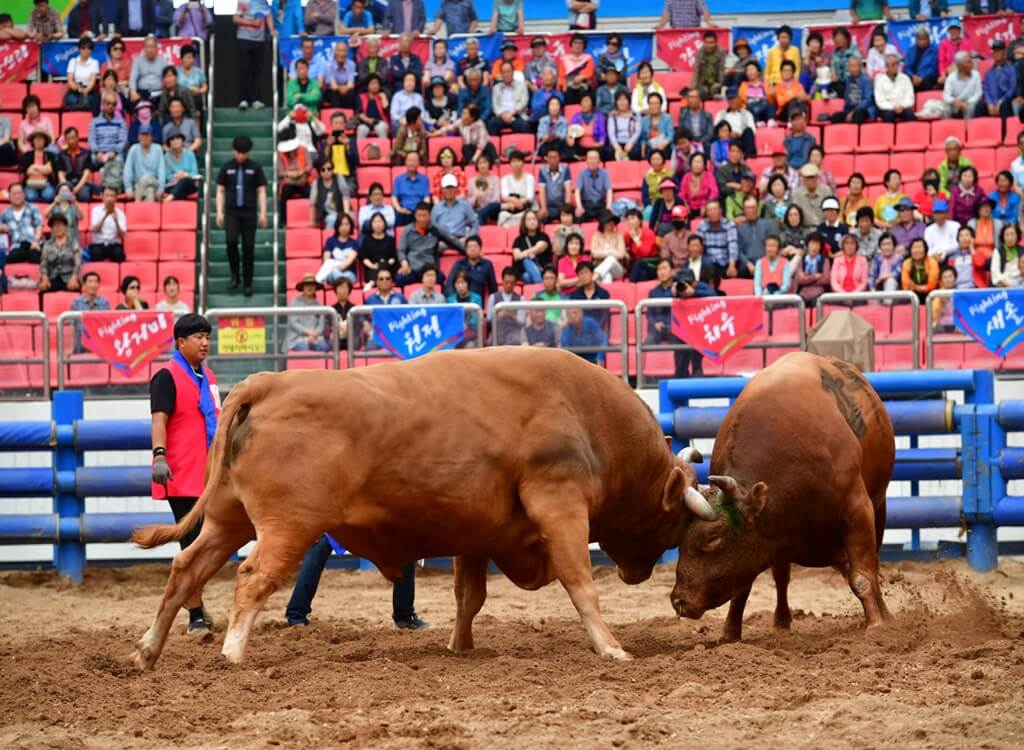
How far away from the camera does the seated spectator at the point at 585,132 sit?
20.0 meters

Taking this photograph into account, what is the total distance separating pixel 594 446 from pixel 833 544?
167 centimetres

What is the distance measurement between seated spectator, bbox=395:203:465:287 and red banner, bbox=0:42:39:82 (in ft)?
26.3

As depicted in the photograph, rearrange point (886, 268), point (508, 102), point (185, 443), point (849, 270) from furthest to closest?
point (508, 102)
point (886, 268)
point (849, 270)
point (185, 443)

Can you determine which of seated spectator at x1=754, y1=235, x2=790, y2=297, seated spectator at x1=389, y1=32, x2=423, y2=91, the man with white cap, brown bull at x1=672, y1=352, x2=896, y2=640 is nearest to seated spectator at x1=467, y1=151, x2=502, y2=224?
seated spectator at x1=389, y1=32, x2=423, y2=91

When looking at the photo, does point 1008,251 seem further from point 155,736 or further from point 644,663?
point 155,736

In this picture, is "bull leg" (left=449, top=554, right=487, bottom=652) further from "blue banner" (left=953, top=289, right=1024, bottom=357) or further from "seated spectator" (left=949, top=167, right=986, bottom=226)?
"seated spectator" (left=949, top=167, right=986, bottom=226)

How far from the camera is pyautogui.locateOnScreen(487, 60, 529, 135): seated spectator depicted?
20.8 m

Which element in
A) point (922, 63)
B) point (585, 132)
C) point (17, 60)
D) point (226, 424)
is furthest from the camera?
point (17, 60)

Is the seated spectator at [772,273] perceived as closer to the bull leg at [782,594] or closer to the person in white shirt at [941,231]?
the person in white shirt at [941,231]

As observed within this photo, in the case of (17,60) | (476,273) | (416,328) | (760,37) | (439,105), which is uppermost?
(760,37)

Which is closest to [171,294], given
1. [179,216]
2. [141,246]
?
[141,246]

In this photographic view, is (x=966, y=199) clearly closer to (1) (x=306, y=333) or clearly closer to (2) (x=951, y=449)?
(2) (x=951, y=449)

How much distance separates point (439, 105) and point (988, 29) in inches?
316

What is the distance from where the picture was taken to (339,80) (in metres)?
21.7
